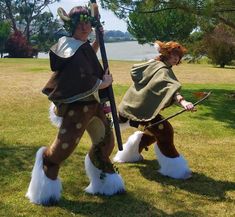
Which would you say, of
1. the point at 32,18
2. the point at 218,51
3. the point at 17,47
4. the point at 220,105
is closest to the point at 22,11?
the point at 32,18

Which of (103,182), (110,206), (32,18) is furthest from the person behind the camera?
(32,18)

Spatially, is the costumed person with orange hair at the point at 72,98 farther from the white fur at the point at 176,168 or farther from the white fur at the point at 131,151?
the white fur at the point at 131,151

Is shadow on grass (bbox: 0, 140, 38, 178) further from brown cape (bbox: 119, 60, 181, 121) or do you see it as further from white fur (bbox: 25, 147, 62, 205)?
brown cape (bbox: 119, 60, 181, 121)

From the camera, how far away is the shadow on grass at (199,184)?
16.8 feet

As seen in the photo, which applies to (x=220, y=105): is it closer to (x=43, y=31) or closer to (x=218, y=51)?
(x=218, y=51)

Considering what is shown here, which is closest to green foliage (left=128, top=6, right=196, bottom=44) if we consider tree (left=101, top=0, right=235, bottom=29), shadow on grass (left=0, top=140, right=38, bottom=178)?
tree (left=101, top=0, right=235, bottom=29)

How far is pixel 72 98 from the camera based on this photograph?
4.31m

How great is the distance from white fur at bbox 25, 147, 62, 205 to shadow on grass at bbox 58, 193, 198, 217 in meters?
0.14

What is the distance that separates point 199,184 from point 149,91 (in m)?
1.25

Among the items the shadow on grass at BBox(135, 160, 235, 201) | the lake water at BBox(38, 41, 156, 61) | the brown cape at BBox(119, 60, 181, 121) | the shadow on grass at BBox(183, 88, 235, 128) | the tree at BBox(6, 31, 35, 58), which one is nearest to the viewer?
the shadow on grass at BBox(135, 160, 235, 201)

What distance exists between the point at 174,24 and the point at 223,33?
2086cm

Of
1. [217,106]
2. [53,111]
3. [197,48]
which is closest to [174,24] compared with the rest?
[197,48]

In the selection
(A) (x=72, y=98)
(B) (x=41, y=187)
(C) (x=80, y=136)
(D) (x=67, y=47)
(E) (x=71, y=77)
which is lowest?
(B) (x=41, y=187)

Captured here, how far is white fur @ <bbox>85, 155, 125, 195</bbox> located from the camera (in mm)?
4809
